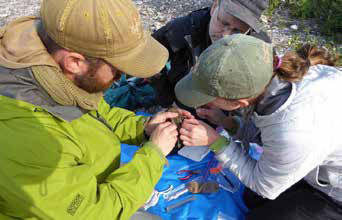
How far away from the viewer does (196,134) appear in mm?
2463

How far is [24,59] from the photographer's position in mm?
1725

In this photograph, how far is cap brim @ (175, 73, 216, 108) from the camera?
2.14 meters

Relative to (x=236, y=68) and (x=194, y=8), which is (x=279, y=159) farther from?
(x=194, y=8)

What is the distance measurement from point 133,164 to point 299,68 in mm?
1153

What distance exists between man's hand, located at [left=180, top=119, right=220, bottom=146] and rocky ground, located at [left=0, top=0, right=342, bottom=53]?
3491 millimetres

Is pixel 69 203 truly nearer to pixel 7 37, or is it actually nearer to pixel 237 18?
pixel 7 37

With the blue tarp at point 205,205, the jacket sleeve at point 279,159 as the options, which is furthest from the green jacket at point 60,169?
the blue tarp at point 205,205

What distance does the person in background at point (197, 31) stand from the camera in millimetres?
3057

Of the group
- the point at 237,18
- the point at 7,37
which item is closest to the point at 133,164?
the point at 7,37

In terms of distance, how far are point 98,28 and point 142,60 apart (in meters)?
0.33

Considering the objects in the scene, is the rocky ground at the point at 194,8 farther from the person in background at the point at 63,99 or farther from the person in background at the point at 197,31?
the person in background at the point at 63,99

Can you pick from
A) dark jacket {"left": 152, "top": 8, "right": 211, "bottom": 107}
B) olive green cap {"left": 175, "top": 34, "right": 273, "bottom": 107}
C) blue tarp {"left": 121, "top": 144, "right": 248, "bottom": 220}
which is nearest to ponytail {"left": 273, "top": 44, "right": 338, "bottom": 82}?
olive green cap {"left": 175, "top": 34, "right": 273, "bottom": 107}

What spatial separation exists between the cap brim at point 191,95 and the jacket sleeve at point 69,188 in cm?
43

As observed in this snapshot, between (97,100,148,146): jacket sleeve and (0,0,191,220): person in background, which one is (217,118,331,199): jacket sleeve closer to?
(97,100,148,146): jacket sleeve
